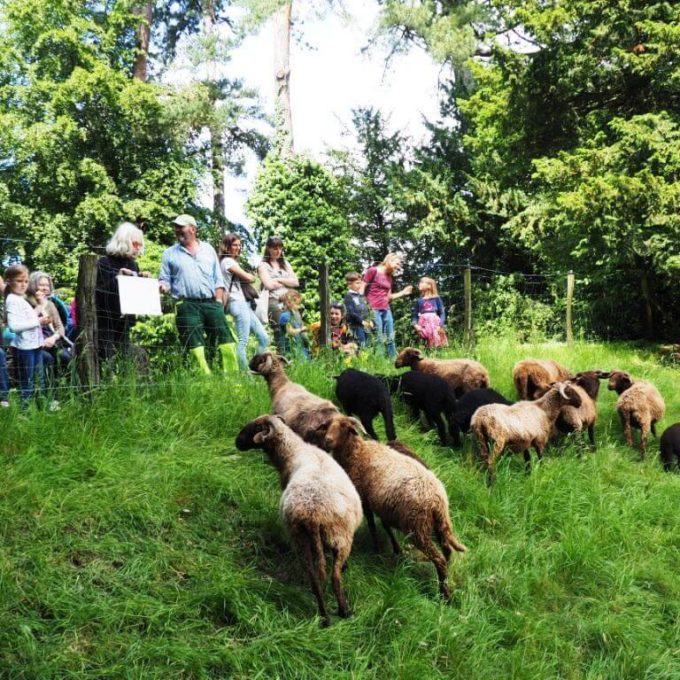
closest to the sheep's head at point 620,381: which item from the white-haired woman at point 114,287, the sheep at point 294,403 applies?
the sheep at point 294,403

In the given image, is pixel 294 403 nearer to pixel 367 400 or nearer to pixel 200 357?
pixel 367 400

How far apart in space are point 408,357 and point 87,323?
3.75 m

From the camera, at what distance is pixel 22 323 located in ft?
20.2

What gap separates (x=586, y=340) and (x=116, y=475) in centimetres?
1292

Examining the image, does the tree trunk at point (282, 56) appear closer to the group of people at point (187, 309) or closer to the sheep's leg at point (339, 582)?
the group of people at point (187, 309)

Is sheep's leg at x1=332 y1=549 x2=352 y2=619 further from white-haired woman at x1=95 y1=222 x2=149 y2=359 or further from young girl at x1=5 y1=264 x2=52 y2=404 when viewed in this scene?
young girl at x1=5 y1=264 x2=52 y2=404

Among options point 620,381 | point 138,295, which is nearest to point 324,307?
point 138,295

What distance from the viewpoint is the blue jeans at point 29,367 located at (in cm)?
554

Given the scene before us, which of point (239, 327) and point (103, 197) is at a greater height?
point (103, 197)

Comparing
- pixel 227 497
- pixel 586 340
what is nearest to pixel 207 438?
pixel 227 497

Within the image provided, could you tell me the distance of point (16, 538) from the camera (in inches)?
153

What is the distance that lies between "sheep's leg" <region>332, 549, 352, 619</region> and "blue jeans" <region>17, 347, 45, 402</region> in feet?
10.6

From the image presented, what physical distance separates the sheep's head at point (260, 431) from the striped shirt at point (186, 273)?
2398mm

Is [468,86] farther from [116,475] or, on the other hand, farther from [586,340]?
[116,475]
